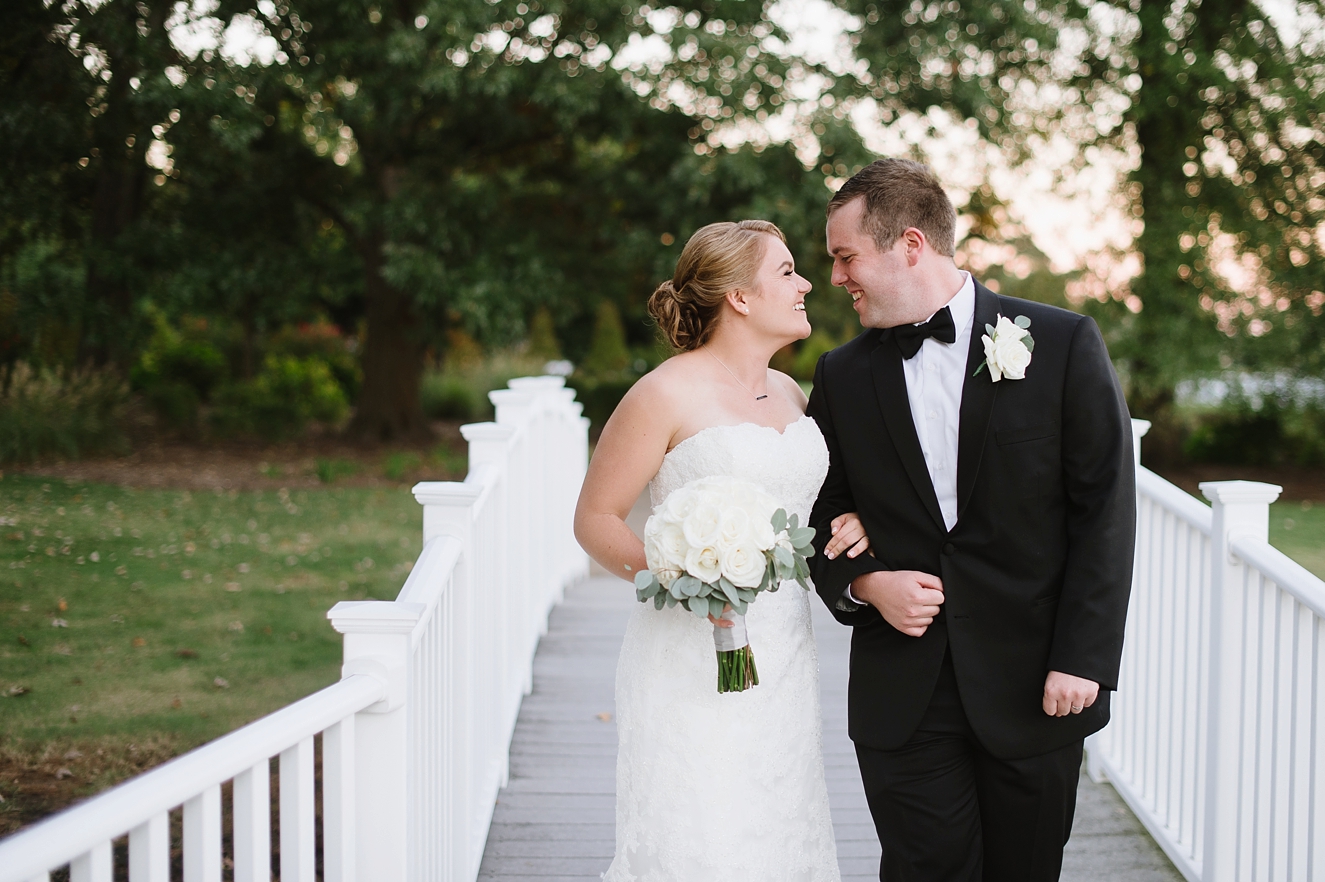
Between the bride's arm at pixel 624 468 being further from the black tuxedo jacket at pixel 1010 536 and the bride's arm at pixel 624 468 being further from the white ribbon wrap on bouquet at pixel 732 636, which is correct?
the black tuxedo jacket at pixel 1010 536

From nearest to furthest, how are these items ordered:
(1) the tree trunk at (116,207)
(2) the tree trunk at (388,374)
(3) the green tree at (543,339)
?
(1) the tree trunk at (116,207), (2) the tree trunk at (388,374), (3) the green tree at (543,339)

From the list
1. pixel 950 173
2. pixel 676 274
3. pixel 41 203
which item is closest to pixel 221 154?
pixel 41 203

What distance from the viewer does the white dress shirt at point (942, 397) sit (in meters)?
2.52

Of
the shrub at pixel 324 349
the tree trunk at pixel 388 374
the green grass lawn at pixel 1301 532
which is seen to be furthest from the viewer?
the shrub at pixel 324 349

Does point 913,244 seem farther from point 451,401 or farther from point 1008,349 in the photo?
point 451,401

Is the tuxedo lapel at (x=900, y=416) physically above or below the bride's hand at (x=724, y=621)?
above

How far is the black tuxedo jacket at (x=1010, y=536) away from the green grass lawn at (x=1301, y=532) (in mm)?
7683

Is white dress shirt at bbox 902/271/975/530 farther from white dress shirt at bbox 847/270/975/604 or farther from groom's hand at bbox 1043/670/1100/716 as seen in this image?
groom's hand at bbox 1043/670/1100/716

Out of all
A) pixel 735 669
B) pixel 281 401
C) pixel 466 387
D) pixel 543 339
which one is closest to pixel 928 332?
pixel 735 669

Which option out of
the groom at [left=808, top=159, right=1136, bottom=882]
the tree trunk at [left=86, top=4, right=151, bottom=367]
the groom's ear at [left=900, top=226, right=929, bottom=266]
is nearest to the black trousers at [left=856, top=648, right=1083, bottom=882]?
the groom at [left=808, top=159, right=1136, bottom=882]

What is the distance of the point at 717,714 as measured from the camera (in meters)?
2.67

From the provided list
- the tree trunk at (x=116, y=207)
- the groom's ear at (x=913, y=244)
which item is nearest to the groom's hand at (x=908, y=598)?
the groom's ear at (x=913, y=244)

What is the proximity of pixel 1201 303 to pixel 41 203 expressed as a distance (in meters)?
13.5

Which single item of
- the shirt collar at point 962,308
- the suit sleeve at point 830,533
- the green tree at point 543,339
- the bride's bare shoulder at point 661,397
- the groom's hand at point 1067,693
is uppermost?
the green tree at point 543,339
